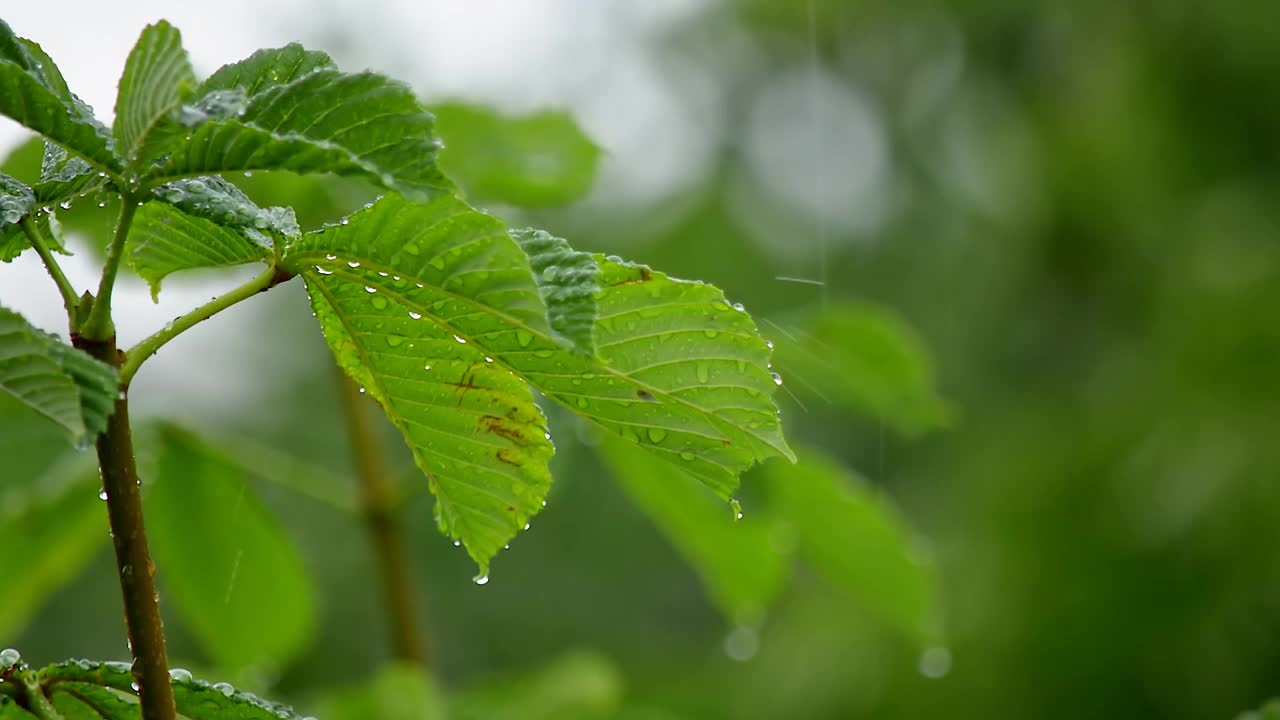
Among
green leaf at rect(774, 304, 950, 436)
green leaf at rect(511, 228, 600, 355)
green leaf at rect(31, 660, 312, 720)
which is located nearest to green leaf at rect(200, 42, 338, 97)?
green leaf at rect(511, 228, 600, 355)

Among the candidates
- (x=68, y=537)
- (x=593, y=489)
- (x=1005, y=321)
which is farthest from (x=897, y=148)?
(x=68, y=537)

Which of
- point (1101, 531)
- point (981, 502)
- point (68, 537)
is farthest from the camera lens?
point (981, 502)

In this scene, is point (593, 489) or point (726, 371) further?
point (593, 489)

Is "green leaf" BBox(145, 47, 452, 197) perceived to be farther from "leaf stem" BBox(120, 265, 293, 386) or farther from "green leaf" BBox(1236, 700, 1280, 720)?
"green leaf" BBox(1236, 700, 1280, 720)

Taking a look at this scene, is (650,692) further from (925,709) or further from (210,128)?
(210,128)

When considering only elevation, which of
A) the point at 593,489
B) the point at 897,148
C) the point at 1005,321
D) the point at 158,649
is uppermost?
the point at 897,148

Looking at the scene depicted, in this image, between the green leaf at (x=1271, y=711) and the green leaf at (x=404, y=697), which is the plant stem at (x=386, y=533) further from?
the green leaf at (x=1271, y=711)
